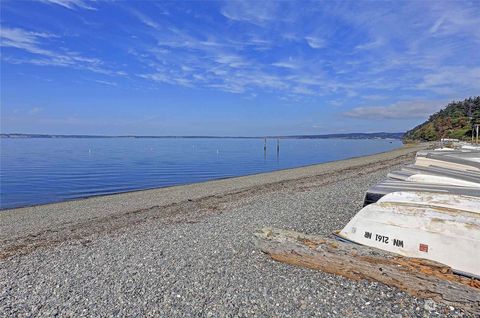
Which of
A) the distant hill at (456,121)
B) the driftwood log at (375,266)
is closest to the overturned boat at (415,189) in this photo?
the driftwood log at (375,266)

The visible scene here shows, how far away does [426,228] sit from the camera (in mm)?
4797

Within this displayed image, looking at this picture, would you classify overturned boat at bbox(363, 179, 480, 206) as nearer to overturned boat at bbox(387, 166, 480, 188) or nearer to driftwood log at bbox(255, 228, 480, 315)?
overturned boat at bbox(387, 166, 480, 188)

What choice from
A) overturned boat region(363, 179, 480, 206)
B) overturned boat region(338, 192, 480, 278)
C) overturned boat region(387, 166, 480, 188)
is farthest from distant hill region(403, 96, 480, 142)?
overturned boat region(338, 192, 480, 278)

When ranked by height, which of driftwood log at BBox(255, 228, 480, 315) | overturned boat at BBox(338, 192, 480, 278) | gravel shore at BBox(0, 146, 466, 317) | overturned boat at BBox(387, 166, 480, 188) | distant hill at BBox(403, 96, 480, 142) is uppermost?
distant hill at BBox(403, 96, 480, 142)

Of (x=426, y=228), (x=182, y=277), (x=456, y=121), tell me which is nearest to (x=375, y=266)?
(x=426, y=228)

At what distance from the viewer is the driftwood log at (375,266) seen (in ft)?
13.1

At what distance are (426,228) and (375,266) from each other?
37.9 inches

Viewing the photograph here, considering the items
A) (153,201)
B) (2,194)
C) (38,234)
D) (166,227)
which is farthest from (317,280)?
(2,194)

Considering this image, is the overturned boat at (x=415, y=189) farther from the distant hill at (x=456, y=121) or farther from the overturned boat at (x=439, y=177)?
the distant hill at (x=456, y=121)

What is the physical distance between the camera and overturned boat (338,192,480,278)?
4453mm

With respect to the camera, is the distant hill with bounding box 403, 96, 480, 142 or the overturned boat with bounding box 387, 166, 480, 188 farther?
the distant hill with bounding box 403, 96, 480, 142

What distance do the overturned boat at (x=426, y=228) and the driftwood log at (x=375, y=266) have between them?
1.17ft

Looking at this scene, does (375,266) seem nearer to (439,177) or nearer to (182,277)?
(182,277)

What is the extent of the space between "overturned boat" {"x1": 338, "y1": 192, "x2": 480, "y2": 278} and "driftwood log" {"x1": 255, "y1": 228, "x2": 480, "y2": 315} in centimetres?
36
